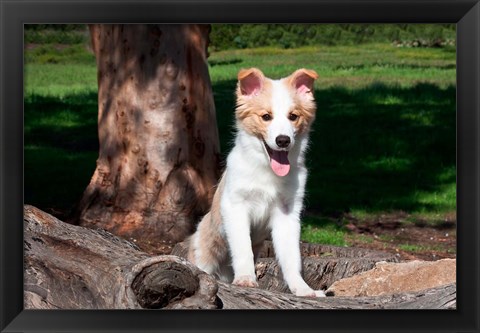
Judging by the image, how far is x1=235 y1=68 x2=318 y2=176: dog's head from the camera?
17.7 feet

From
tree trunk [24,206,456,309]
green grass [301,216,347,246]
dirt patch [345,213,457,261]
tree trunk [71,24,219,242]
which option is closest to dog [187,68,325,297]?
tree trunk [24,206,456,309]

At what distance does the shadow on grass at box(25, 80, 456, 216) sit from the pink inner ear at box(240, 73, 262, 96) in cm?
512

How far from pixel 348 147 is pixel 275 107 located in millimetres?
7442

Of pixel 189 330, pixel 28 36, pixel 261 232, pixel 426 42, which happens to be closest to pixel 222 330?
pixel 189 330

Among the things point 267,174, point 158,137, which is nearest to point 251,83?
point 267,174

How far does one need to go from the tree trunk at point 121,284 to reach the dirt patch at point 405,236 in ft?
13.0

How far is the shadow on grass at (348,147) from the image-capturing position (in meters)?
11.1

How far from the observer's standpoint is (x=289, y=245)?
5.65 meters

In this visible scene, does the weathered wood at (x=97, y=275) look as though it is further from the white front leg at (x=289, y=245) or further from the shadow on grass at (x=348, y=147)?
the shadow on grass at (x=348, y=147)

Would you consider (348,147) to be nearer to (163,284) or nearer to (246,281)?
(246,281)

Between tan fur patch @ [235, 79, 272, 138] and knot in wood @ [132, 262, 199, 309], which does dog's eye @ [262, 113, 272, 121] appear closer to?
tan fur patch @ [235, 79, 272, 138]

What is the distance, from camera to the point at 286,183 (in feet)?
18.9
